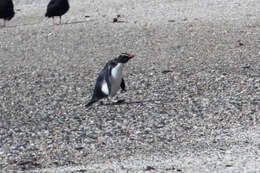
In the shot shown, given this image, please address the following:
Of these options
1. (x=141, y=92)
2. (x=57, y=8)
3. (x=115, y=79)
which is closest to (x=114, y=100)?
(x=115, y=79)

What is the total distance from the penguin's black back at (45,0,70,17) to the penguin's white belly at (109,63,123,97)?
9.38 meters

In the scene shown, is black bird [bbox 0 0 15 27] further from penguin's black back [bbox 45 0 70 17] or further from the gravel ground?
penguin's black back [bbox 45 0 70 17]

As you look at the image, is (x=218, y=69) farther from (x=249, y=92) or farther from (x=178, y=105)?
(x=178, y=105)

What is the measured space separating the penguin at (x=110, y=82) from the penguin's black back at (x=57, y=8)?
9287mm

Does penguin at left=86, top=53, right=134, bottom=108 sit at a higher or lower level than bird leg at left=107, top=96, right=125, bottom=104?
higher

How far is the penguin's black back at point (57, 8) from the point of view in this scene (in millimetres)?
20344

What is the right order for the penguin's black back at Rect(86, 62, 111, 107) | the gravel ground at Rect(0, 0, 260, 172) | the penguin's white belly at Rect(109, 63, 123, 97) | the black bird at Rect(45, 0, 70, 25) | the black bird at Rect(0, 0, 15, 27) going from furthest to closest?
the black bird at Rect(0, 0, 15, 27)
the black bird at Rect(45, 0, 70, 25)
the penguin's white belly at Rect(109, 63, 123, 97)
the penguin's black back at Rect(86, 62, 111, 107)
the gravel ground at Rect(0, 0, 260, 172)

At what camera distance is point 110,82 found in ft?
36.3

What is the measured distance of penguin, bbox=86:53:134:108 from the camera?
11039mm

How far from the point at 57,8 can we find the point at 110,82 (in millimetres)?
9685

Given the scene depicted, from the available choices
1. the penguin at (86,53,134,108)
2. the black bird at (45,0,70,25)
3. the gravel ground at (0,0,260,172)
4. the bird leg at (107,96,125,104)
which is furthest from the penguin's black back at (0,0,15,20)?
the penguin at (86,53,134,108)

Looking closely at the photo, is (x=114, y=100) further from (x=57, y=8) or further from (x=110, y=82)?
(x=57, y=8)

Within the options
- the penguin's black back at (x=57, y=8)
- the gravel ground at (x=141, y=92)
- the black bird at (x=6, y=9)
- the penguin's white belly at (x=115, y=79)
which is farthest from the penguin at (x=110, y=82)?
the black bird at (x=6, y=9)

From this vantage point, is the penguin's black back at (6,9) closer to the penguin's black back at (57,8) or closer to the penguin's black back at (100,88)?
the penguin's black back at (57,8)
